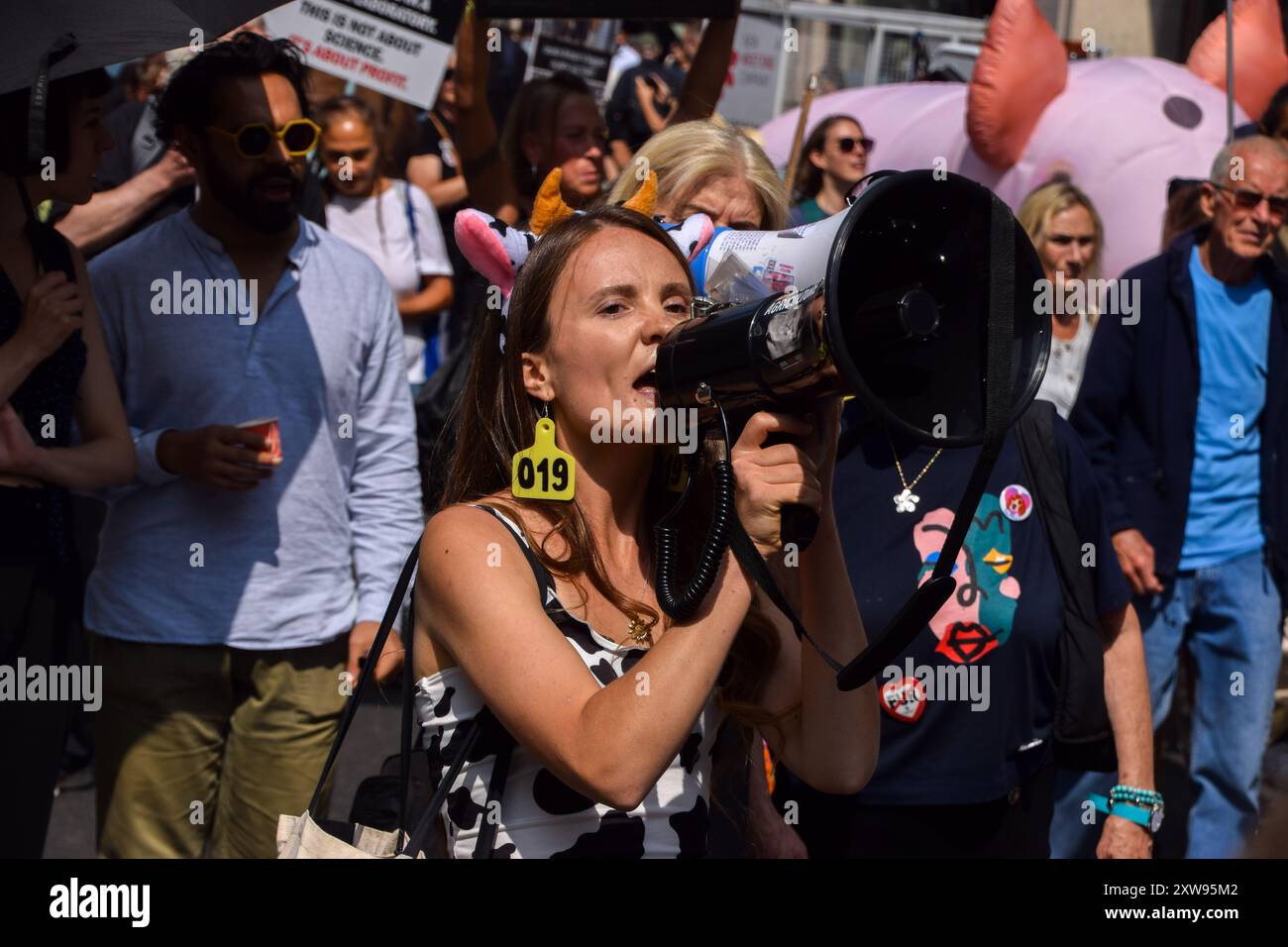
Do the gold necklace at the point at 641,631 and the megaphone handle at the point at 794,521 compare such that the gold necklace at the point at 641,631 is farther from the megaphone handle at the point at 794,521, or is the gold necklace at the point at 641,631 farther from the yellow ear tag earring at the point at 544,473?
the megaphone handle at the point at 794,521

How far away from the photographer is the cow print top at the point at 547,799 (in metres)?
1.97

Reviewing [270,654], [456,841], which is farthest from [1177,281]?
[456,841]

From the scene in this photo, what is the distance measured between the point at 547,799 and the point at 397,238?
13.9 ft

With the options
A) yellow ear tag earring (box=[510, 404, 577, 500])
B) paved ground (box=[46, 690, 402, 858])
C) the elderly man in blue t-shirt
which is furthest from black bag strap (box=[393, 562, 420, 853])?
the elderly man in blue t-shirt

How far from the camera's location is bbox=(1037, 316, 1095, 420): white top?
4.59 metres

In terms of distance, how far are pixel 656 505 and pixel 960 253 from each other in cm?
66

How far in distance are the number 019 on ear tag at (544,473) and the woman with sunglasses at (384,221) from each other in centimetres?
381

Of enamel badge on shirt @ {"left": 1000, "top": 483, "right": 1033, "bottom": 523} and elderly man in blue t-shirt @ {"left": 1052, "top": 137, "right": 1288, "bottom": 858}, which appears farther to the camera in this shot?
elderly man in blue t-shirt @ {"left": 1052, "top": 137, "right": 1288, "bottom": 858}

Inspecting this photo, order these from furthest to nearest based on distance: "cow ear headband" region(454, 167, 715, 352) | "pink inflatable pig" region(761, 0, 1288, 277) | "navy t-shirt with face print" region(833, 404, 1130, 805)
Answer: "pink inflatable pig" region(761, 0, 1288, 277) → "navy t-shirt with face print" region(833, 404, 1130, 805) → "cow ear headband" region(454, 167, 715, 352)

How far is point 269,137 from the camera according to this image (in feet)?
11.0

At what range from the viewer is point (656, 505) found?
2275mm

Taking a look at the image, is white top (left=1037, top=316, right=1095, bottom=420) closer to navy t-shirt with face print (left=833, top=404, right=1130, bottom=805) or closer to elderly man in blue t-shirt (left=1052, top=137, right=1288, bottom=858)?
elderly man in blue t-shirt (left=1052, top=137, right=1288, bottom=858)

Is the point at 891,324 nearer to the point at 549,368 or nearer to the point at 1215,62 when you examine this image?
the point at 549,368

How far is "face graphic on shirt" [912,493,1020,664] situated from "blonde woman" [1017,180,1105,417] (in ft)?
5.71
